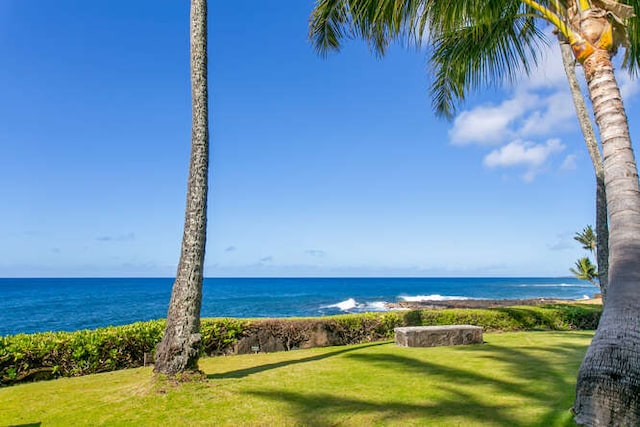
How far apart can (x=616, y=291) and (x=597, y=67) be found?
10.3 ft

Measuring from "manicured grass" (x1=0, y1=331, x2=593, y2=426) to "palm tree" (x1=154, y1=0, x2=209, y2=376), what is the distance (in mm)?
488

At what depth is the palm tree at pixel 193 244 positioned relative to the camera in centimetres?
669

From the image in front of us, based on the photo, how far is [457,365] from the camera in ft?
27.1

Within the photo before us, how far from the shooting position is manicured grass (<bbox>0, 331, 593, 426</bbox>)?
17.5 feet

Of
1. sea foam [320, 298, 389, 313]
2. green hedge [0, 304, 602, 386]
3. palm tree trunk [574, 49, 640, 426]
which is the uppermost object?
palm tree trunk [574, 49, 640, 426]

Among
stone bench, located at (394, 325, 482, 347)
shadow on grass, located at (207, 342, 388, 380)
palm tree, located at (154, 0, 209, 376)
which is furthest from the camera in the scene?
stone bench, located at (394, 325, 482, 347)

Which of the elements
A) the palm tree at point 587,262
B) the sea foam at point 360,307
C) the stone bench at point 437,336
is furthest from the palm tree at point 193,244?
the sea foam at point 360,307

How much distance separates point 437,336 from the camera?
35.9 ft

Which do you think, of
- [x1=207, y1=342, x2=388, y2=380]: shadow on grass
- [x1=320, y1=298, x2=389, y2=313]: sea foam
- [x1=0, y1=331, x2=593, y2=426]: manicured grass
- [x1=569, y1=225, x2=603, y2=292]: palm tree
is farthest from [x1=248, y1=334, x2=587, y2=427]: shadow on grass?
[x1=320, y1=298, x2=389, y2=313]: sea foam

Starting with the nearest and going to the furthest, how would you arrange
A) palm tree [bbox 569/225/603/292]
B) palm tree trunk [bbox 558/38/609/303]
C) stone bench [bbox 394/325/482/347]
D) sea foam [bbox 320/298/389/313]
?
palm tree trunk [bbox 558/38/609/303]
stone bench [bbox 394/325/482/347]
palm tree [bbox 569/225/603/292]
sea foam [bbox 320/298/389/313]

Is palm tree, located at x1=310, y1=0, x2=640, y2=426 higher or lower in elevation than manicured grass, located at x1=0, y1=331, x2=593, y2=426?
higher

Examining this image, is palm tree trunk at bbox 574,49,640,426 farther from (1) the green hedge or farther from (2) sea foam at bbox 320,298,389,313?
(2) sea foam at bbox 320,298,389,313

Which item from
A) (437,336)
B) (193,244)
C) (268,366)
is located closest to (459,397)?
(268,366)

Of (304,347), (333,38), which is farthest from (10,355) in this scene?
(333,38)
